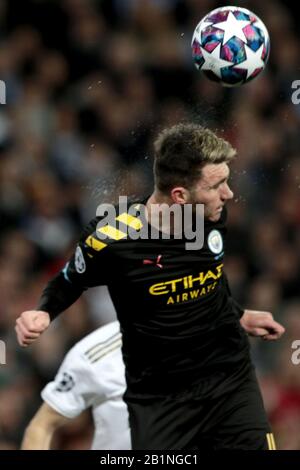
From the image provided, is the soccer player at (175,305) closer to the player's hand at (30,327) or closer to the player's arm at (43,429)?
the player's hand at (30,327)

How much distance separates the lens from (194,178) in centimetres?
479

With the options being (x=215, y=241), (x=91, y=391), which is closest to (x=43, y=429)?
(x=91, y=391)

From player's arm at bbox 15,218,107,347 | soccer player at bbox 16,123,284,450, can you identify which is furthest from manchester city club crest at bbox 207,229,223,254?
player's arm at bbox 15,218,107,347

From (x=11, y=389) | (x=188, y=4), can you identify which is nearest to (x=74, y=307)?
(x=11, y=389)

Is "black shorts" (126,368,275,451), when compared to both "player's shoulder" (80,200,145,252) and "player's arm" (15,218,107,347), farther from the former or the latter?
"player's shoulder" (80,200,145,252)

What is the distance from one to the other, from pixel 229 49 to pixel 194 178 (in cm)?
88

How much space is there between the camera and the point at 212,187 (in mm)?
4770

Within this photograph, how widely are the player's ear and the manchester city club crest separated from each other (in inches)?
10.2

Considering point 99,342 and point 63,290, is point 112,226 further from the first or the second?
point 99,342

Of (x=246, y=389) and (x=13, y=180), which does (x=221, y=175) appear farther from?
(x=13, y=180)

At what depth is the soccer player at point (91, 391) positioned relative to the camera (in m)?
5.56

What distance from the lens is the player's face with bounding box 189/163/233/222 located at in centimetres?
477

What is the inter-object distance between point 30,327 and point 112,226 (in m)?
0.62

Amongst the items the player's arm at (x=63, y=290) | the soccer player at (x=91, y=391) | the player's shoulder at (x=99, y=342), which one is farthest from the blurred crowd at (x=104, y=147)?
Result: the player's arm at (x=63, y=290)
